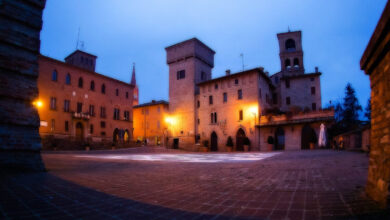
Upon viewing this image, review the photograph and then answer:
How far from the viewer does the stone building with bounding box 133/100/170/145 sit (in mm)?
47375

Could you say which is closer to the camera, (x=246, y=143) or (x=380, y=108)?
(x=380, y=108)

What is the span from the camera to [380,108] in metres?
2.83

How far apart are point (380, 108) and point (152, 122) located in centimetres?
4728

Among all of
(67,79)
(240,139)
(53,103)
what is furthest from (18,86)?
(240,139)

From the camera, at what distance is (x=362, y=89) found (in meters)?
176

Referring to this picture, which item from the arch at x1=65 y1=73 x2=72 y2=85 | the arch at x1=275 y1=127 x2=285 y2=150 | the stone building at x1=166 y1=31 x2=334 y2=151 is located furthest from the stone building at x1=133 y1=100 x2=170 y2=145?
the arch at x1=275 y1=127 x2=285 y2=150

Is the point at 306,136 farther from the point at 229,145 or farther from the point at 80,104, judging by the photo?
the point at 80,104

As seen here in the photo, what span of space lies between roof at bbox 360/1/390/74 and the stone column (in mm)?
7536

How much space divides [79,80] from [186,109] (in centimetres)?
1678

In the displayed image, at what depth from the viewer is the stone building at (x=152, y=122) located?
155ft

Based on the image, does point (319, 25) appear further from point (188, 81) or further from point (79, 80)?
point (79, 80)

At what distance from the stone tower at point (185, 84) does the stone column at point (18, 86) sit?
3098 centimetres

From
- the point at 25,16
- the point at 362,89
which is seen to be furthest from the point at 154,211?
the point at 362,89

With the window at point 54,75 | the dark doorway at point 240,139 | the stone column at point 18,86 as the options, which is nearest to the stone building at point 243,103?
the dark doorway at point 240,139
